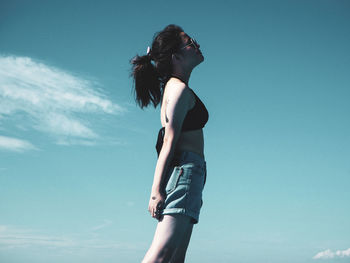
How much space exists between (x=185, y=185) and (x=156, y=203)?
31cm

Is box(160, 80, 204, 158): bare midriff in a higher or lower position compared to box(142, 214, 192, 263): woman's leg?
higher

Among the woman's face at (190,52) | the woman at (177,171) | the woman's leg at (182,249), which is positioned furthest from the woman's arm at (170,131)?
the woman's face at (190,52)

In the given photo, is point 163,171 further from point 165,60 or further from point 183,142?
point 165,60

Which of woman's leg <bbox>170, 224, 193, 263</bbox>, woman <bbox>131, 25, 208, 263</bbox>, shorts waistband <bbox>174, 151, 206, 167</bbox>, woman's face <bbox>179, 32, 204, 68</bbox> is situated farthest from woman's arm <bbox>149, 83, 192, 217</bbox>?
woman's face <bbox>179, 32, 204, 68</bbox>

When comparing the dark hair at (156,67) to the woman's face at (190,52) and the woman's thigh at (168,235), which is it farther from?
the woman's thigh at (168,235)

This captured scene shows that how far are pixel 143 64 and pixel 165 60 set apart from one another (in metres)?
0.34

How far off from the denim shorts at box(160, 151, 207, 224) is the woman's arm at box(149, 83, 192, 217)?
91mm

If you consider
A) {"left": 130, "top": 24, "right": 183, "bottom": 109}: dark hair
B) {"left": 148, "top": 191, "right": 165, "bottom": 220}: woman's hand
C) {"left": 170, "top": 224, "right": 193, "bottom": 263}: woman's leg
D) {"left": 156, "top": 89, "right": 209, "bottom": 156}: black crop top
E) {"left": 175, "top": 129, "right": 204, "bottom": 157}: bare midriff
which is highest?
{"left": 130, "top": 24, "right": 183, "bottom": 109}: dark hair

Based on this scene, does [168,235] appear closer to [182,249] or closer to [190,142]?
[182,249]

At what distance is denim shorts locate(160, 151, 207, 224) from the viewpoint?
136 inches

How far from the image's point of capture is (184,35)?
4.39m

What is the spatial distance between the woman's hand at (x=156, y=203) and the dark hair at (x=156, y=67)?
1390mm

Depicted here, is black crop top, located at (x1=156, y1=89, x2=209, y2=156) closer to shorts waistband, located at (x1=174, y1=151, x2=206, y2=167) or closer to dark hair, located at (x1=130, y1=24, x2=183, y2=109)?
shorts waistband, located at (x1=174, y1=151, x2=206, y2=167)

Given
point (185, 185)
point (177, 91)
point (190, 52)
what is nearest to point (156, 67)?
point (190, 52)
